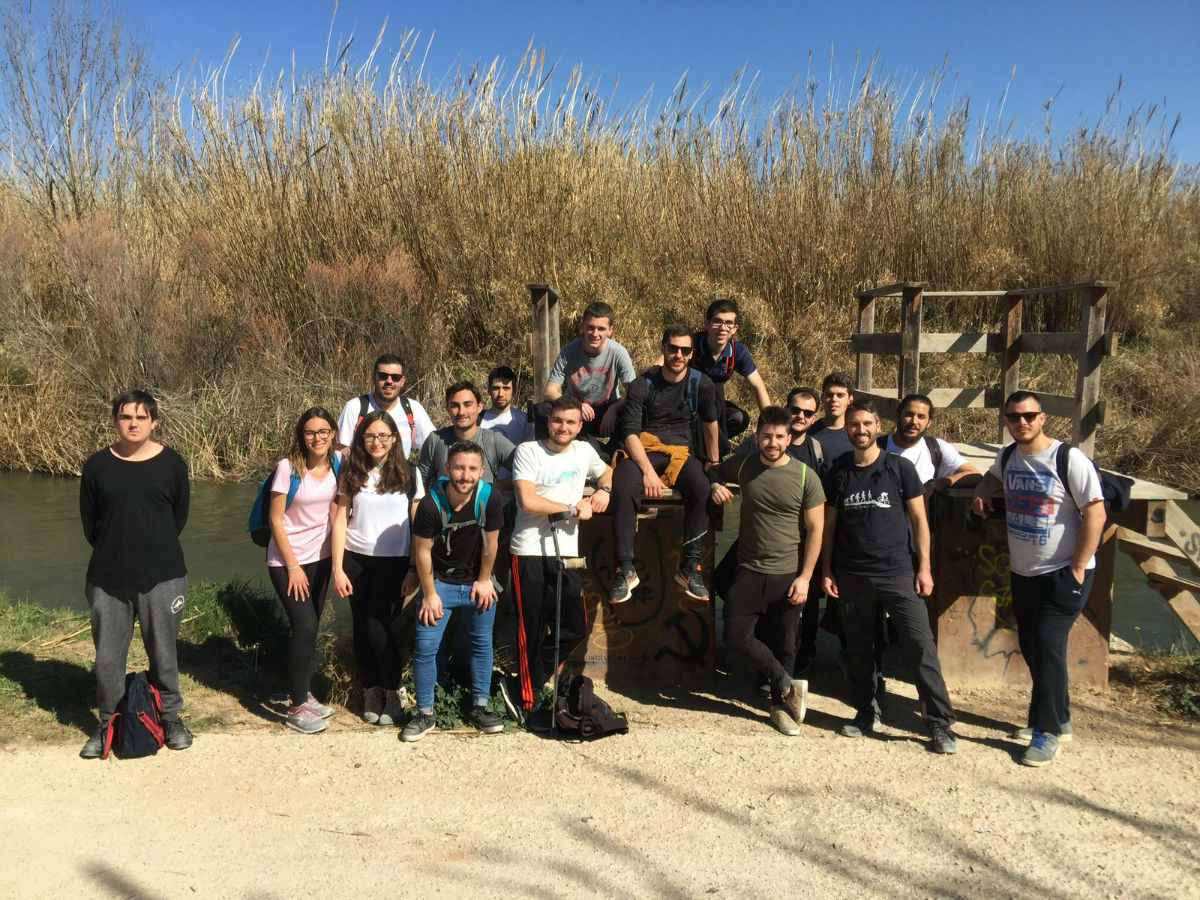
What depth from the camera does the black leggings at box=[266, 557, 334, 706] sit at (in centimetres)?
499

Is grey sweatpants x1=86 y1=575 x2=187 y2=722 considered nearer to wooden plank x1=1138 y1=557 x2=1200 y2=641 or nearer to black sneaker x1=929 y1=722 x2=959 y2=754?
black sneaker x1=929 y1=722 x2=959 y2=754

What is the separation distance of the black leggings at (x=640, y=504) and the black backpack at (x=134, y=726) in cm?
244

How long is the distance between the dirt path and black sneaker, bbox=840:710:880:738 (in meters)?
0.07

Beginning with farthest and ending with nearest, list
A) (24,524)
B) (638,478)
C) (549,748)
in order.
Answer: (24,524) < (638,478) < (549,748)

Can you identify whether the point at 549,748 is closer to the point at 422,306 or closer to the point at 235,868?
the point at 235,868

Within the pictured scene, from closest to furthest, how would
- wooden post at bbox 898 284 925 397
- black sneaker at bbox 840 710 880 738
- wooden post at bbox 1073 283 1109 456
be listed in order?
1. black sneaker at bbox 840 710 880 738
2. wooden post at bbox 1073 283 1109 456
3. wooden post at bbox 898 284 925 397

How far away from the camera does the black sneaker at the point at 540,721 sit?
5156 mm

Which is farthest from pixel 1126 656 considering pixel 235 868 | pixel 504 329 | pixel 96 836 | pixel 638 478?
pixel 504 329

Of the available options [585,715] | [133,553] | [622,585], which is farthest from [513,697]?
[133,553]

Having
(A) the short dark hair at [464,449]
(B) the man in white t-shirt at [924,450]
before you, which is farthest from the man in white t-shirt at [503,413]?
(B) the man in white t-shirt at [924,450]

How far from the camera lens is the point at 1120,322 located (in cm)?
1568

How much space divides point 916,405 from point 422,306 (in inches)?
393

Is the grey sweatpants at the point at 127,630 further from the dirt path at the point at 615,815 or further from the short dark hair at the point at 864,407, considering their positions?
the short dark hair at the point at 864,407

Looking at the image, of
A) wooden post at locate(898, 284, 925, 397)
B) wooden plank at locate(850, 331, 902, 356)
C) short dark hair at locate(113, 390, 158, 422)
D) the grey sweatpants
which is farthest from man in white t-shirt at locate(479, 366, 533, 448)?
wooden plank at locate(850, 331, 902, 356)
